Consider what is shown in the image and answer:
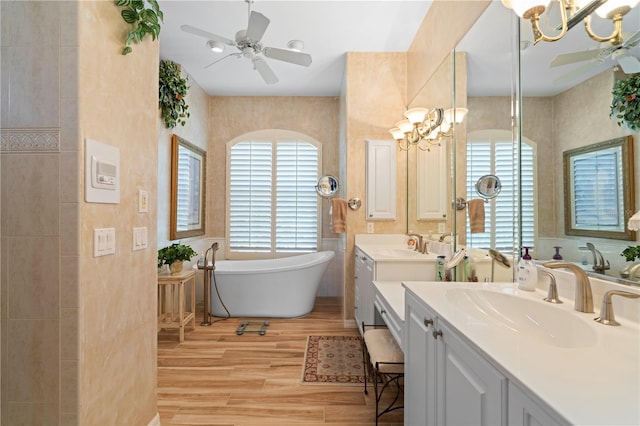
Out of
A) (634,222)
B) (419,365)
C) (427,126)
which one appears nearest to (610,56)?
(634,222)

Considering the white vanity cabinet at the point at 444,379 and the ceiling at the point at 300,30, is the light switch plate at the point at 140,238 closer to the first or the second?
the white vanity cabinet at the point at 444,379

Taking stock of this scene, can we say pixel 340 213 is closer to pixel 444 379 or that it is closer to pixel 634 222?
pixel 444 379

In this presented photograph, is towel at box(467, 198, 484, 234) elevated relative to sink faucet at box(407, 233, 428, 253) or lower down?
elevated

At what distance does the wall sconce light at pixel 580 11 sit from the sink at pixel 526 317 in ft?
3.03

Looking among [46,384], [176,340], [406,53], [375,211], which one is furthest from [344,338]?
[406,53]

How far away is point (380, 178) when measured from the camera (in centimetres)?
361

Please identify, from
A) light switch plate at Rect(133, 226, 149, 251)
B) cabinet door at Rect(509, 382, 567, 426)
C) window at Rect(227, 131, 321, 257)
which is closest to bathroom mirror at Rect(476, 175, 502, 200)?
cabinet door at Rect(509, 382, 567, 426)

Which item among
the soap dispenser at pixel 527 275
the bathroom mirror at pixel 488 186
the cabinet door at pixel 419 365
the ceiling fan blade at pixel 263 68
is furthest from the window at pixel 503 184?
Result: the ceiling fan blade at pixel 263 68

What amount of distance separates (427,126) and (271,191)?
2606 millimetres

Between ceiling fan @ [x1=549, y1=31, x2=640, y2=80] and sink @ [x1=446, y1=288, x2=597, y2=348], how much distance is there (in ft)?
2.66

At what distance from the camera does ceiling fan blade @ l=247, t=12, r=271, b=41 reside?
2.30 m

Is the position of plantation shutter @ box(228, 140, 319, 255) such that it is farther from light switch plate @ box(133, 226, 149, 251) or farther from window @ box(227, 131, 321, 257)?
light switch plate @ box(133, 226, 149, 251)

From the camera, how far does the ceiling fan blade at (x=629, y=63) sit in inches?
40.4

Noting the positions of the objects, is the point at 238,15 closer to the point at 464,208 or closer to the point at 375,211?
the point at 375,211
